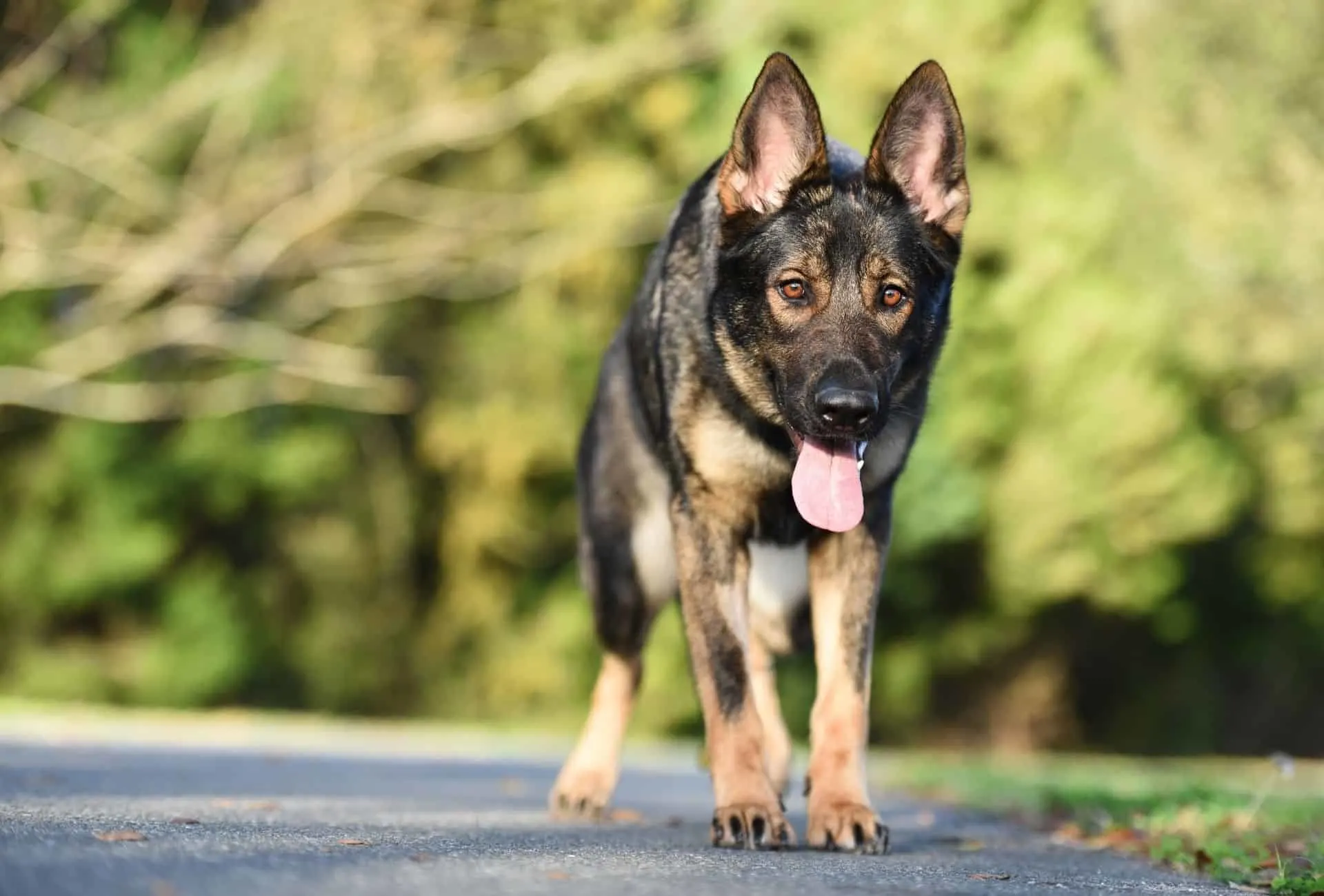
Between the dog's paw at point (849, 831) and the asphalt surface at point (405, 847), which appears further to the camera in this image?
the dog's paw at point (849, 831)

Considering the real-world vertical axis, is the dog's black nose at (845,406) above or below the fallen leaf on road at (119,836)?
above

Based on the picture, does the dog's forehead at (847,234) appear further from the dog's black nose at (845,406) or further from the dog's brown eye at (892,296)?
the dog's black nose at (845,406)

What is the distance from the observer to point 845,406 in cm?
489

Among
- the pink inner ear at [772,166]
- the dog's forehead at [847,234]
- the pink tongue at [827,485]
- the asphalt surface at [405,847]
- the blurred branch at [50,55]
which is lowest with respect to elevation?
the asphalt surface at [405,847]

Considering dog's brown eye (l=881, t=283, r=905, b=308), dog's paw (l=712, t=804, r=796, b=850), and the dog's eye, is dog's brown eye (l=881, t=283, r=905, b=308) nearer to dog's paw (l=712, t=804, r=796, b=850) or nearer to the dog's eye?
the dog's eye

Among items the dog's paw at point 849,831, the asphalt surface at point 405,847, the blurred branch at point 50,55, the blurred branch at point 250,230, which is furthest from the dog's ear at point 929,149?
the blurred branch at point 50,55

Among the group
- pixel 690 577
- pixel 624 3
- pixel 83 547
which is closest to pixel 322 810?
pixel 690 577

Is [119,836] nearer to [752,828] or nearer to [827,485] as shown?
[752,828]

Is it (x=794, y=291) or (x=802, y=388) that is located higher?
(x=794, y=291)

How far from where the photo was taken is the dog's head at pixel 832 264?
16.7 ft

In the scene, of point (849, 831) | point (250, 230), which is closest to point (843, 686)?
point (849, 831)

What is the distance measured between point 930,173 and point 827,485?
1131 millimetres

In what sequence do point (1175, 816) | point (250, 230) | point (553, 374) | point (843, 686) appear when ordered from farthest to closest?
point (553, 374) → point (250, 230) → point (1175, 816) → point (843, 686)

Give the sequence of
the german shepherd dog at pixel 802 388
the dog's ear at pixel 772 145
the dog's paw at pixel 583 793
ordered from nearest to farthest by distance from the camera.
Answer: the german shepherd dog at pixel 802 388
the dog's ear at pixel 772 145
the dog's paw at pixel 583 793
